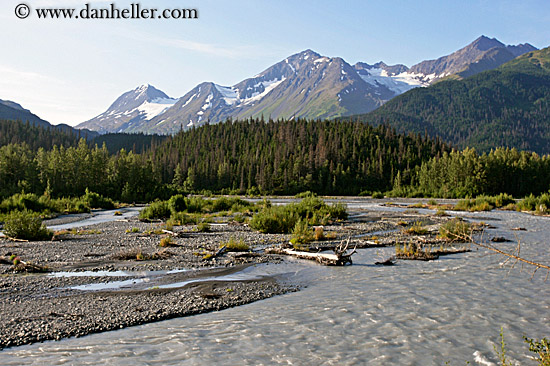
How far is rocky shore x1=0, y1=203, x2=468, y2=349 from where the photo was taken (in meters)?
9.16

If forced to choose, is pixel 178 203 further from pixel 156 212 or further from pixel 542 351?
pixel 542 351

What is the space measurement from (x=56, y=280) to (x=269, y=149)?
143210 millimetres

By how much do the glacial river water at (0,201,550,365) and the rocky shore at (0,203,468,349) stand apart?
0.66m

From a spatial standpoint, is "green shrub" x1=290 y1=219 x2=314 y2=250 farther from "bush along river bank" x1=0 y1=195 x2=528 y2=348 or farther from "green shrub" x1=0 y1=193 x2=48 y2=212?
"green shrub" x1=0 y1=193 x2=48 y2=212

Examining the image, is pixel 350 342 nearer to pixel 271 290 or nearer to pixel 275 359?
pixel 275 359

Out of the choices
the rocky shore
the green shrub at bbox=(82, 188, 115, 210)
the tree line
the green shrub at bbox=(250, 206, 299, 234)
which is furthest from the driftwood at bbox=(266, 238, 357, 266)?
the tree line

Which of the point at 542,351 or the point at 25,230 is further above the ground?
the point at 542,351

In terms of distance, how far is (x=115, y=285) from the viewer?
41.6 feet

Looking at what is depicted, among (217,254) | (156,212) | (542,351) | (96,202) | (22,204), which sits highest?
(542,351)

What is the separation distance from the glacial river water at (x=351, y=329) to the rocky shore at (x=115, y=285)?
661 mm

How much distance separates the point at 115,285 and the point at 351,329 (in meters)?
7.70

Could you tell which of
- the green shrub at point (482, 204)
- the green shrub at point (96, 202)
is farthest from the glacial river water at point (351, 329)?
the green shrub at point (96, 202)

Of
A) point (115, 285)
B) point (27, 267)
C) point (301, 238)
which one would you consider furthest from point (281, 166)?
point (115, 285)

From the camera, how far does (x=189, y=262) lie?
653 inches
